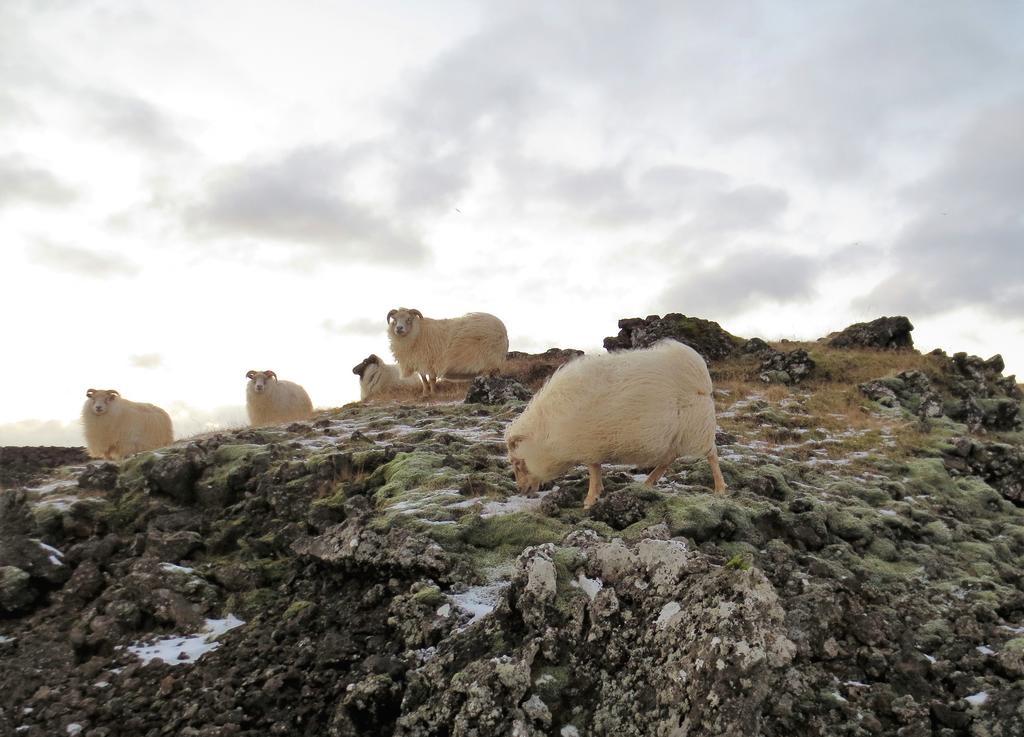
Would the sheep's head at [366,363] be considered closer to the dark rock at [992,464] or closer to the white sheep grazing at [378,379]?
the white sheep grazing at [378,379]

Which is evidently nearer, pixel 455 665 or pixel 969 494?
pixel 455 665

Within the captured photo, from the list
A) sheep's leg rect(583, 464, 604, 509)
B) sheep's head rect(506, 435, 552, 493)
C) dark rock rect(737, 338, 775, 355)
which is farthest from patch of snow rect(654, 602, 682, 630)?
dark rock rect(737, 338, 775, 355)

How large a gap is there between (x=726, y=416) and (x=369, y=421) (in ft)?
27.1

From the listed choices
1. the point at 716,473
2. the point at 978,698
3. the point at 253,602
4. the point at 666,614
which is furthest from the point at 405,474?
the point at 978,698

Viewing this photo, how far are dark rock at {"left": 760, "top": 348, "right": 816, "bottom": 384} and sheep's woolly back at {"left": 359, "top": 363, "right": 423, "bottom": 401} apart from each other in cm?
1075

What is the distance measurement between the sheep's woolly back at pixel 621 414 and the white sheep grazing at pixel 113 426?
1191 centimetres

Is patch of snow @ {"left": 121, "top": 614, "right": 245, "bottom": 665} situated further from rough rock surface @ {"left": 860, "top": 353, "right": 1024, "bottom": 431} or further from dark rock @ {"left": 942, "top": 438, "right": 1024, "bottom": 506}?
rough rock surface @ {"left": 860, "top": 353, "right": 1024, "bottom": 431}

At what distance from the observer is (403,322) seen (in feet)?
66.6

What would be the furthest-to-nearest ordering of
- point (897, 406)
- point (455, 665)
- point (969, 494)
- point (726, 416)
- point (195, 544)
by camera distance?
point (897, 406), point (726, 416), point (969, 494), point (195, 544), point (455, 665)

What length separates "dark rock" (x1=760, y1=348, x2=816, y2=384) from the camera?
22.4 meters

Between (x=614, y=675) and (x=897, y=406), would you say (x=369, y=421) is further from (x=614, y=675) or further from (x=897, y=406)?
(x=897, y=406)

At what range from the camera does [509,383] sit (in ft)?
59.4

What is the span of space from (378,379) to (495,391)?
6762 millimetres

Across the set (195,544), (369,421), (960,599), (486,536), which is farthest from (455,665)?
(369,421)
